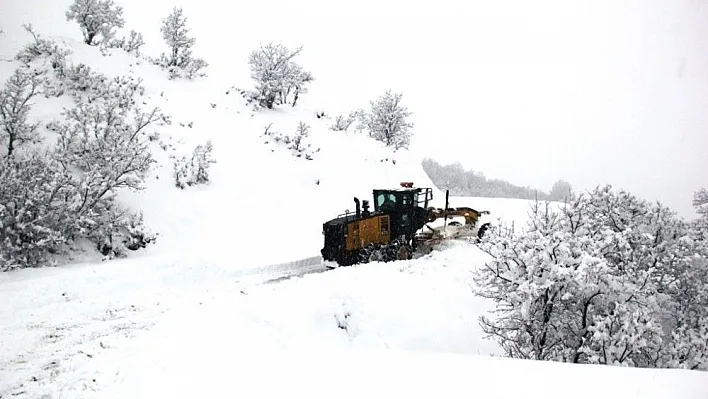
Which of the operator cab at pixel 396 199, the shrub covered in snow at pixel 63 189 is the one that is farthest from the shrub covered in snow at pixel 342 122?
the shrub covered in snow at pixel 63 189

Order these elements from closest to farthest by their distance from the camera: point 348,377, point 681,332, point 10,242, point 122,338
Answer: point 348,377, point 122,338, point 681,332, point 10,242

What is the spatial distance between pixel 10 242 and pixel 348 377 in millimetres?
12146

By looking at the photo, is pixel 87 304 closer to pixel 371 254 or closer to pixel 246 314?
pixel 246 314

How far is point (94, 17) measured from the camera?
97.0 feet

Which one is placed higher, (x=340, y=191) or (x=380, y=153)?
(x=380, y=153)

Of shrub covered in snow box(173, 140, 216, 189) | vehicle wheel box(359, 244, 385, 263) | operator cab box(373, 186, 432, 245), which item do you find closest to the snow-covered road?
vehicle wheel box(359, 244, 385, 263)

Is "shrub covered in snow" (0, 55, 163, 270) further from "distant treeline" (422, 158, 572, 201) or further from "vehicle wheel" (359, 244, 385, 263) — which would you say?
"distant treeline" (422, 158, 572, 201)

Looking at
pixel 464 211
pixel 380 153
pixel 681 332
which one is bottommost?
pixel 681 332

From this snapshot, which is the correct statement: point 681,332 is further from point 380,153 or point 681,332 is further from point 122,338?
point 380,153

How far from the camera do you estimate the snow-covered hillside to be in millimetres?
6074

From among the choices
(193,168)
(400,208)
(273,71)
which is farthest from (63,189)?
(273,71)

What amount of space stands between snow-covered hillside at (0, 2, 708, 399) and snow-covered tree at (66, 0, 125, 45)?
526 centimetres

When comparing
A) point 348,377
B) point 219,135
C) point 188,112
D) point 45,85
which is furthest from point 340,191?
point 348,377

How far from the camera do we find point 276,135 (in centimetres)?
2834
